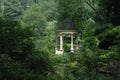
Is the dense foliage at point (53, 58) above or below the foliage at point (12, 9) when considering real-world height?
below

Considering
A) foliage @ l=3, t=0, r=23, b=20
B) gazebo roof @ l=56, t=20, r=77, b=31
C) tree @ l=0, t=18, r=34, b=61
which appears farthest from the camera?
foliage @ l=3, t=0, r=23, b=20

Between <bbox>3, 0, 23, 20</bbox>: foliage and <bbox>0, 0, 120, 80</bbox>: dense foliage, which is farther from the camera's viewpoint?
<bbox>3, 0, 23, 20</bbox>: foliage

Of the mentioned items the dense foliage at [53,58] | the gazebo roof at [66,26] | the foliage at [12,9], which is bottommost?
the dense foliage at [53,58]

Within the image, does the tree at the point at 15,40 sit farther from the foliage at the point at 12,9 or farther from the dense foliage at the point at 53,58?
the foliage at the point at 12,9

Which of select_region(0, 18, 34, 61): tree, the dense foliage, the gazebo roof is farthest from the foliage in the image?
select_region(0, 18, 34, 61): tree

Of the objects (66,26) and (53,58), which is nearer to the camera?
(53,58)

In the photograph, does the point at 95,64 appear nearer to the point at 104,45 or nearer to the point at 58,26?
the point at 104,45

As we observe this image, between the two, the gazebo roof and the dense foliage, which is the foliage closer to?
the gazebo roof

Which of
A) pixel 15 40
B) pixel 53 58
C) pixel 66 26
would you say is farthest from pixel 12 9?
pixel 15 40

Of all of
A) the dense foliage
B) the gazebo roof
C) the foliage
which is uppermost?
the foliage

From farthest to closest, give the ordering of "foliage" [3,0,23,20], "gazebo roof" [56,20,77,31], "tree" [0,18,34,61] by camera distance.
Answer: "foliage" [3,0,23,20] → "gazebo roof" [56,20,77,31] → "tree" [0,18,34,61]

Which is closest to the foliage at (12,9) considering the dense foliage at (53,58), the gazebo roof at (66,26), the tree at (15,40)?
the gazebo roof at (66,26)

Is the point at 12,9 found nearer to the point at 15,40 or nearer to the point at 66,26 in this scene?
the point at 66,26

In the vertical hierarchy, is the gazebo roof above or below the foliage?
below
